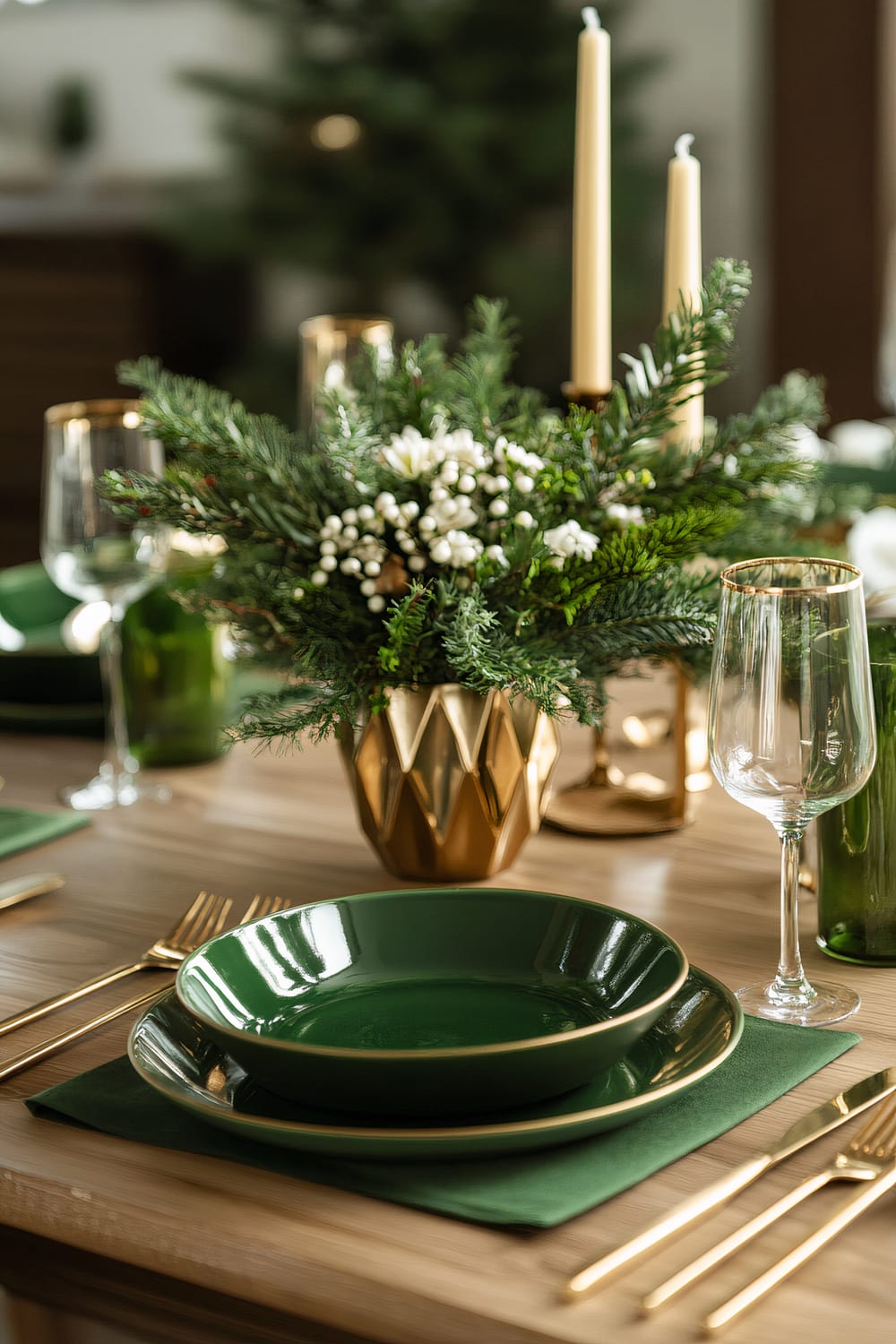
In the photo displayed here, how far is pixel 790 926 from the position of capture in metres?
0.81

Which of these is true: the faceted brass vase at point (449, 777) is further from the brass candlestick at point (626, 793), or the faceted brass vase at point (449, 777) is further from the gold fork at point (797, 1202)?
the gold fork at point (797, 1202)

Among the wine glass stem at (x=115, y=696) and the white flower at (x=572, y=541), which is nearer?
the white flower at (x=572, y=541)

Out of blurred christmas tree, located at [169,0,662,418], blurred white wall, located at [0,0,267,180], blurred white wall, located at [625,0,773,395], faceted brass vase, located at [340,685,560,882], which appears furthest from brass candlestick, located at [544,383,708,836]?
blurred white wall, located at [0,0,267,180]

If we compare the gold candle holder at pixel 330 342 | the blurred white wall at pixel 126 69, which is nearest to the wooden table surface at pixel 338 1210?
the gold candle holder at pixel 330 342

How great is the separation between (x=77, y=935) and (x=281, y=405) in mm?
3249

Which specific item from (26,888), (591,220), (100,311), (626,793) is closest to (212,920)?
(26,888)

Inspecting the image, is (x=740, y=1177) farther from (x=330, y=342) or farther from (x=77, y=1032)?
(x=330, y=342)

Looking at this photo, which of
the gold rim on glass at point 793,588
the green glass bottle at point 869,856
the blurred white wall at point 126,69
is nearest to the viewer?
the gold rim on glass at point 793,588

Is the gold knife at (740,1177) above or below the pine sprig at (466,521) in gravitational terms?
below

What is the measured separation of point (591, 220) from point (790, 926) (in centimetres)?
50

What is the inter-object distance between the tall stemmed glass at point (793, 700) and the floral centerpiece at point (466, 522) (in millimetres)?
138

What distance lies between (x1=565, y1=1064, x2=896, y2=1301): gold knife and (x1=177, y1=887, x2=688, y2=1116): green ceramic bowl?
73 mm

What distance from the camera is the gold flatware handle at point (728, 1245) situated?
0.56 m

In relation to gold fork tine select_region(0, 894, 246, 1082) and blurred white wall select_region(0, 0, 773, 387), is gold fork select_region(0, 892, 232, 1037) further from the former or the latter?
blurred white wall select_region(0, 0, 773, 387)
